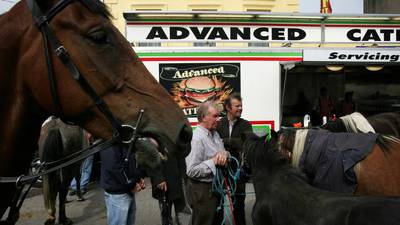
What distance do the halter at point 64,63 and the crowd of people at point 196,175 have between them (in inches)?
70.4

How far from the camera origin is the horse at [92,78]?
1509 mm

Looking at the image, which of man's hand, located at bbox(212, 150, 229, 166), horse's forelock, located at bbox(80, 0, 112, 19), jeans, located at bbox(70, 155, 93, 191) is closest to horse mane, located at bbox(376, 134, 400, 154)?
man's hand, located at bbox(212, 150, 229, 166)

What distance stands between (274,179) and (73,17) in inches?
89.9

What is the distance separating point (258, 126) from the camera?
7082mm

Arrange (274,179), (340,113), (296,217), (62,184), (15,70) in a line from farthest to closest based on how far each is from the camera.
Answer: (340,113) < (62,184) < (274,179) < (296,217) < (15,70)

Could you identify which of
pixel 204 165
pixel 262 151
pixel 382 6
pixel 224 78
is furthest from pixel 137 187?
pixel 382 6

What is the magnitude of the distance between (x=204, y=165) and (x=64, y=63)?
2.76m

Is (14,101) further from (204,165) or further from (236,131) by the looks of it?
(236,131)

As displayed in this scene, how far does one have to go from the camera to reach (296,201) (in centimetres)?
272

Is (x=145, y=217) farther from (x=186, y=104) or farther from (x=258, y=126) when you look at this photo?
(x=258, y=126)

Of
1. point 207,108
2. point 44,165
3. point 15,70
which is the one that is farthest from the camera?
point 207,108

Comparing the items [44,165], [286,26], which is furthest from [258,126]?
[44,165]

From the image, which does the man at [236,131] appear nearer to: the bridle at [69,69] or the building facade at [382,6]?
the bridle at [69,69]

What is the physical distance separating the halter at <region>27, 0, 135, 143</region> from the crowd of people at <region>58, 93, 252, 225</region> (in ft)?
5.86
